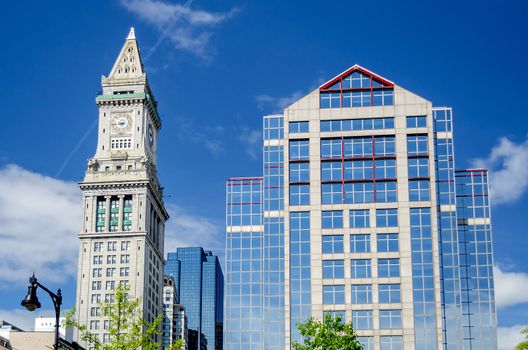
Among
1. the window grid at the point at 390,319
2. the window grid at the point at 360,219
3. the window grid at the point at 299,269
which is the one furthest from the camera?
the window grid at the point at 360,219

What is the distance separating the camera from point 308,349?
3091 inches

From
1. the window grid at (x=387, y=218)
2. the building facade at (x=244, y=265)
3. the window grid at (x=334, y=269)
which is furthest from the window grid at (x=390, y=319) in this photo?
the building facade at (x=244, y=265)

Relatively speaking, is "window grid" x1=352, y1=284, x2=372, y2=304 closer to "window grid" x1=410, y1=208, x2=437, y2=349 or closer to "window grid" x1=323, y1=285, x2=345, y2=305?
"window grid" x1=323, y1=285, x2=345, y2=305

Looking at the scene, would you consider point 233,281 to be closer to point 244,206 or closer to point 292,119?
point 244,206

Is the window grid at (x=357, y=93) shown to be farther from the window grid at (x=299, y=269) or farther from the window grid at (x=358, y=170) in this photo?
the window grid at (x=299, y=269)

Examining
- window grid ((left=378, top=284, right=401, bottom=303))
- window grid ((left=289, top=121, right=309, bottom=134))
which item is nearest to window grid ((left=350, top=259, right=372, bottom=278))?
window grid ((left=378, top=284, right=401, bottom=303))

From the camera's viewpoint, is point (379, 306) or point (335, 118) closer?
point (379, 306)

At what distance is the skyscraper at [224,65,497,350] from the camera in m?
127

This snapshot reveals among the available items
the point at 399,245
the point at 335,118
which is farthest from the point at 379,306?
the point at 335,118

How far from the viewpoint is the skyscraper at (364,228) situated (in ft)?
418

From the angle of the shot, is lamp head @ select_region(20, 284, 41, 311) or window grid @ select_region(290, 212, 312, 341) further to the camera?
window grid @ select_region(290, 212, 312, 341)

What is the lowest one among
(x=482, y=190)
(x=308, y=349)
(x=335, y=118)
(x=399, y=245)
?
(x=308, y=349)

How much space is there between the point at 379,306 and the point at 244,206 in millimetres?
24869

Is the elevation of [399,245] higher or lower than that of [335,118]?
lower
